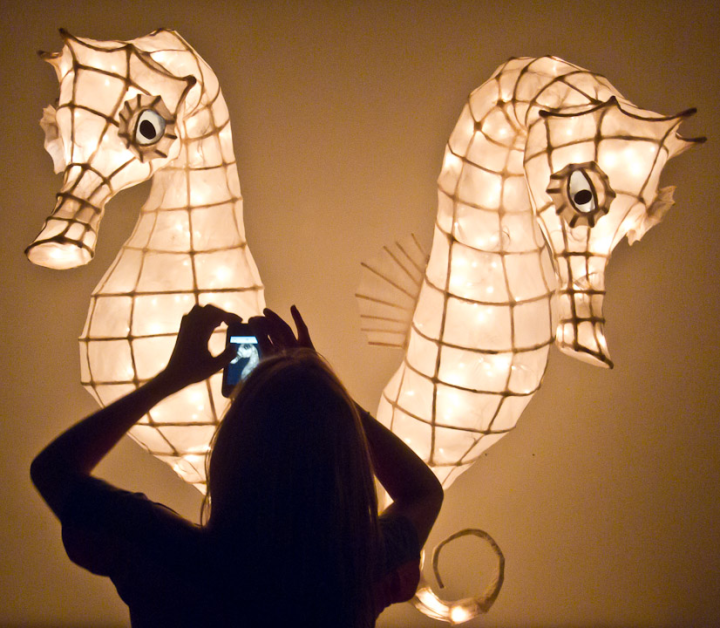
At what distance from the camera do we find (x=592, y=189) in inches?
24.2

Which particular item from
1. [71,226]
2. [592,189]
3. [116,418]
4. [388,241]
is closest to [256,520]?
[116,418]

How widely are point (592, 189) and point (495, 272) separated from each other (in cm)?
19

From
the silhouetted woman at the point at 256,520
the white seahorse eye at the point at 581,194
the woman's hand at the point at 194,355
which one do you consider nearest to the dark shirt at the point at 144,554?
the silhouetted woman at the point at 256,520

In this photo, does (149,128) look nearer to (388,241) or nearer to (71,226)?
(71,226)

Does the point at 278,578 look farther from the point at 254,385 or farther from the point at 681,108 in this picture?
the point at 681,108

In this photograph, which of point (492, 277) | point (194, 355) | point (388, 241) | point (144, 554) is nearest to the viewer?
point (144, 554)

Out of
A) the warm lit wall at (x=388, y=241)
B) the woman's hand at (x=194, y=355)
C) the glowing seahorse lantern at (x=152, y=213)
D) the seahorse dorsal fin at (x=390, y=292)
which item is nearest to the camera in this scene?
the woman's hand at (x=194, y=355)

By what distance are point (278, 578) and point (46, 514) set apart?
0.83 metres

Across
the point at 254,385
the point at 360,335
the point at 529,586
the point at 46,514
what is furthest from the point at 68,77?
the point at 529,586

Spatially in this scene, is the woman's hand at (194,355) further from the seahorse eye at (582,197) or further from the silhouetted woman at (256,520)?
the seahorse eye at (582,197)

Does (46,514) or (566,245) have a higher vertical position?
(566,245)

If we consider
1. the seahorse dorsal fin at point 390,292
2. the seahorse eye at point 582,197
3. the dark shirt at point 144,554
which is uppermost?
the seahorse eye at point 582,197

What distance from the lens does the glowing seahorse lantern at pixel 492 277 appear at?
66 cm

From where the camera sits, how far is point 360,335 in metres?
1.02
